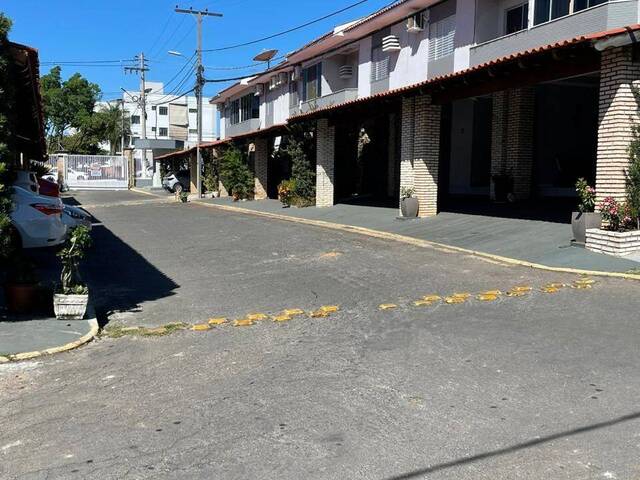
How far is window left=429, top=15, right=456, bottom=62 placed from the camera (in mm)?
20797

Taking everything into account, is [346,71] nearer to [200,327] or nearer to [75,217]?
[75,217]

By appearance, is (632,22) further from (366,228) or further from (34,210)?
(34,210)

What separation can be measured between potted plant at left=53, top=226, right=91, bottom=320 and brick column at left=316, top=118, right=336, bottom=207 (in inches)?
673

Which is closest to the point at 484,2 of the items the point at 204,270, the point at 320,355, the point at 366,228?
the point at 366,228

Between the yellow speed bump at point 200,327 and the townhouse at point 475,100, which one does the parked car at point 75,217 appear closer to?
the townhouse at point 475,100

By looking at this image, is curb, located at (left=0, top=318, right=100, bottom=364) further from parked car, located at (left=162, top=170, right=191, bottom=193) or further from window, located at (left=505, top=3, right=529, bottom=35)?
parked car, located at (left=162, top=170, right=191, bottom=193)

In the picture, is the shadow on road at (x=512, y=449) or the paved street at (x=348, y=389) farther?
the paved street at (x=348, y=389)

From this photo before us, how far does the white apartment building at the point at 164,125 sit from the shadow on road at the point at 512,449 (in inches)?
1893

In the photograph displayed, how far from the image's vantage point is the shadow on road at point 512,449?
138 inches

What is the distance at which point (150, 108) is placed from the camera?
95.3 metres

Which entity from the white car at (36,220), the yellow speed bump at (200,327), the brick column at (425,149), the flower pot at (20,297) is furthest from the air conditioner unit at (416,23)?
the flower pot at (20,297)

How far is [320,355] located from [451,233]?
31.0 feet

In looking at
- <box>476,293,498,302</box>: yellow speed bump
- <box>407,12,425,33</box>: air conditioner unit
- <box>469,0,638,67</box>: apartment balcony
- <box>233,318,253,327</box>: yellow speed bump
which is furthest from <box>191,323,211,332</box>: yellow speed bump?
<box>407,12,425,33</box>: air conditioner unit

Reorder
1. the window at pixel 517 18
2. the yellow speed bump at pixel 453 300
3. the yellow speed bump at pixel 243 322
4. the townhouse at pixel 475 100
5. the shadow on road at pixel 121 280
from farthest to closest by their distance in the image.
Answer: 1. the window at pixel 517 18
2. the townhouse at pixel 475 100
3. the shadow on road at pixel 121 280
4. the yellow speed bump at pixel 453 300
5. the yellow speed bump at pixel 243 322
